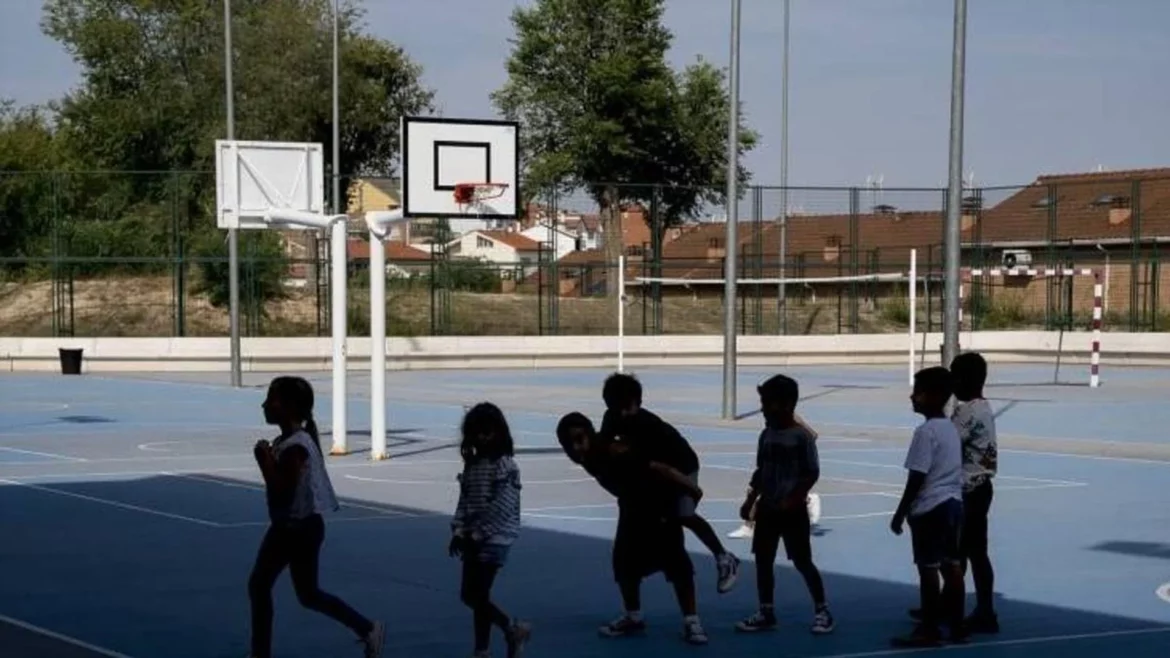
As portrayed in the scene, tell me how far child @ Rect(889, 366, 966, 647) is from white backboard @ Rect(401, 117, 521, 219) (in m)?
12.4

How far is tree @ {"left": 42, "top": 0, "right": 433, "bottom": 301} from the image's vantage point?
65.4 meters

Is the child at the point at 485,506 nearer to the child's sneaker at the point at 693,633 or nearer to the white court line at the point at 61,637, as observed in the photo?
the child's sneaker at the point at 693,633

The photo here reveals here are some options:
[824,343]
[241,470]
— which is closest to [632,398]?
[241,470]

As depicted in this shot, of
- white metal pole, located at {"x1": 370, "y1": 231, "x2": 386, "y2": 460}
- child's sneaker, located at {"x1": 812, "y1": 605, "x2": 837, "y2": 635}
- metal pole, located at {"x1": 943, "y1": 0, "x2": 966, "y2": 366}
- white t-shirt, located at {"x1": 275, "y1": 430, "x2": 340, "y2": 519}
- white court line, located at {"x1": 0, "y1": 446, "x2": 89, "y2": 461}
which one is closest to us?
white t-shirt, located at {"x1": 275, "y1": 430, "x2": 340, "y2": 519}

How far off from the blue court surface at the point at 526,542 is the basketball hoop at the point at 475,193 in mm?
3159

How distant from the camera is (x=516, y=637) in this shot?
32.6 ft

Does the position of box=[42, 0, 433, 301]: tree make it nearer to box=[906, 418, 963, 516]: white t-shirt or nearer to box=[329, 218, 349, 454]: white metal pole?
box=[329, 218, 349, 454]: white metal pole

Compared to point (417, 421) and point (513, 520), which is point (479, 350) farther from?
point (513, 520)

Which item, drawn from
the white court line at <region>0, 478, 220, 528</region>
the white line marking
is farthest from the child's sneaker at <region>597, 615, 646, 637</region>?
the white line marking

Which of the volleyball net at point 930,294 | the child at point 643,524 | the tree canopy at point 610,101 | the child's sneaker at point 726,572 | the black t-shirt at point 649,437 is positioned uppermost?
the tree canopy at point 610,101

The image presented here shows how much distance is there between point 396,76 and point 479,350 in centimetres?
2555

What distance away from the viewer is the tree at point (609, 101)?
223ft

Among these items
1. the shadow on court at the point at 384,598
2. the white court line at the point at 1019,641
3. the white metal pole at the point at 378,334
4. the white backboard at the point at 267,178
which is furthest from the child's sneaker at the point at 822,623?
the white backboard at the point at 267,178

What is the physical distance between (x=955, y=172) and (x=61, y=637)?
12.1 m
